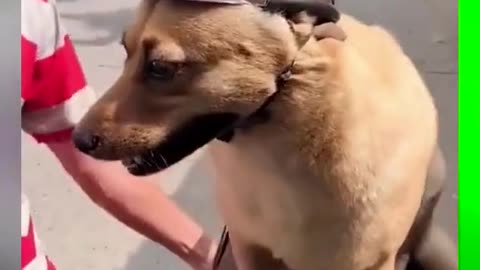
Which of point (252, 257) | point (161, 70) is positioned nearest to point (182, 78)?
point (161, 70)

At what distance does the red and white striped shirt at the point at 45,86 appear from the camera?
517 mm

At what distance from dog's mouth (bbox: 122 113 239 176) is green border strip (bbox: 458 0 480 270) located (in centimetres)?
16

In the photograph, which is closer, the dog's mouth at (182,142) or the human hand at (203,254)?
the dog's mouth at (182,142)

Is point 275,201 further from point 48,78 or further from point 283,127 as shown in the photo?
point 48,78

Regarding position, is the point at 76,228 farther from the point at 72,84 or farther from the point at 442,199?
the point at 442,199

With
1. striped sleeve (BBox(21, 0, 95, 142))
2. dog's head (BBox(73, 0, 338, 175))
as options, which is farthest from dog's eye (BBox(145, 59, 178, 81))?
striped sleeve (BBox(21, 0, 95, 142))

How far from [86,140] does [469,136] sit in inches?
9.2

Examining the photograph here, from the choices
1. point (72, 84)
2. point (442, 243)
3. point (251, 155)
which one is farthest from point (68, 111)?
point (442, 243)

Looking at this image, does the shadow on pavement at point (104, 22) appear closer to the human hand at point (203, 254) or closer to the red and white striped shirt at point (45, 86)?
the red and white striped shirt at point (45, 86)

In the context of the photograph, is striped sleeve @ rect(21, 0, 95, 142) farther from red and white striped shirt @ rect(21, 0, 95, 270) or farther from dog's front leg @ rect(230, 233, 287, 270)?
dog's front leg @ rect(230, 233, 287, 270)

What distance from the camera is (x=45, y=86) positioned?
548 millimetres

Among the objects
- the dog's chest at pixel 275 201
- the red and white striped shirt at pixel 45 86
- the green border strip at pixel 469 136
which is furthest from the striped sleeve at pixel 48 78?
the green border strip at pixel 469 136

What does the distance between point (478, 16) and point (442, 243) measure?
0.47ft

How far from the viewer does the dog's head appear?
415 mm
